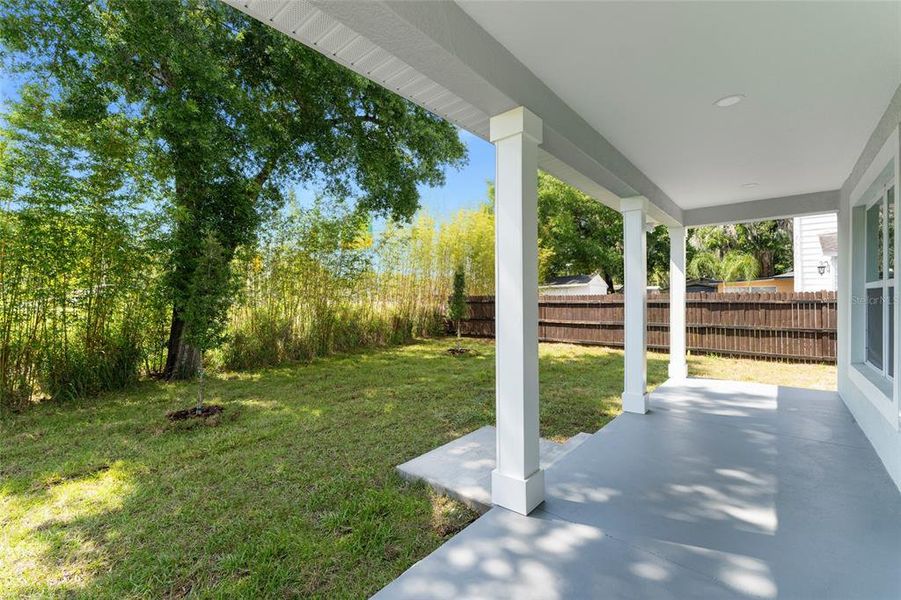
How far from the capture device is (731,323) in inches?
281

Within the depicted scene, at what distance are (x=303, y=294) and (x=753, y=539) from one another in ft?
20.2

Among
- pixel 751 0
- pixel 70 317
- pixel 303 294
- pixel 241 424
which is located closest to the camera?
pixel 751 0

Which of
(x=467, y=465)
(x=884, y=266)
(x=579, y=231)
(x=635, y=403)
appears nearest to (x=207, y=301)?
(x=467, y=465)

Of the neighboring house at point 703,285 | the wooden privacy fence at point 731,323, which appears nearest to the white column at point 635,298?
the wooden privacy fence at point 731,323

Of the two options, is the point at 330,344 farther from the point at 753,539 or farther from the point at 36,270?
the point at 753,539

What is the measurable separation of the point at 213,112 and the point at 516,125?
168 inches

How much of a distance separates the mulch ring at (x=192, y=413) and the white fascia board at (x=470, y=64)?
350 centimetres

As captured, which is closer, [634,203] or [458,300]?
[634,203]

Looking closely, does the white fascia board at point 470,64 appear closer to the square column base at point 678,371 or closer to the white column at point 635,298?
the white column at point 635,298

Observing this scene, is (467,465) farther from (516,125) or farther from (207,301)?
(207,301)

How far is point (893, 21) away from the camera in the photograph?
5.35ft

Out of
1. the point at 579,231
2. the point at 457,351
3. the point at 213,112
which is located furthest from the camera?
the point at 579,231

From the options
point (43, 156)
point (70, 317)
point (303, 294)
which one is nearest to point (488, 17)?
point (43, 156)

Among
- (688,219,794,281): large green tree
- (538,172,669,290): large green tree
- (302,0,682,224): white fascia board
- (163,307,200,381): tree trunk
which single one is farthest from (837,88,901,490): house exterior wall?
(688,219,794,281): large green tree
